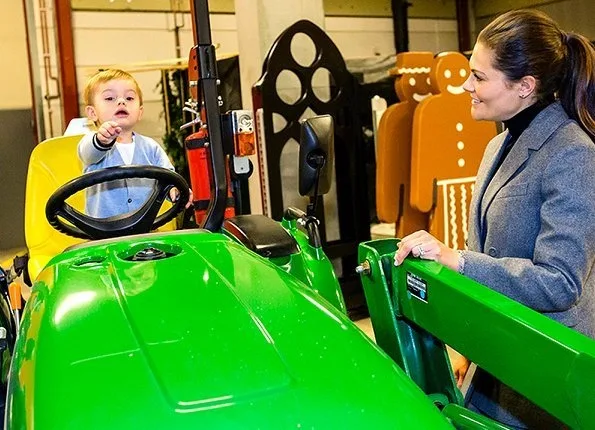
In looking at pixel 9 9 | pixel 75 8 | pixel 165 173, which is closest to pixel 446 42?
pixel 75 8

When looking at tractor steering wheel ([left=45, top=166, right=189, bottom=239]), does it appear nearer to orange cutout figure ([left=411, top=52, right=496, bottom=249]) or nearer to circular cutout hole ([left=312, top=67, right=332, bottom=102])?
orange cutout figure ([left=411, top=52, right=496, bottom=249])

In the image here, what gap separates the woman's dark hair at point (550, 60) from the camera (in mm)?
1508

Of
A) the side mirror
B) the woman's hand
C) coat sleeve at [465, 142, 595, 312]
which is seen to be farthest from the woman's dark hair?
the side mirror

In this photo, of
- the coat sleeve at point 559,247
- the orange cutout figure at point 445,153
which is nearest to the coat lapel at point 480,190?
the coat sleeve at point 559,247

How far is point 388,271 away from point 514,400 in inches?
14.5

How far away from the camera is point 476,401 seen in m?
1.60

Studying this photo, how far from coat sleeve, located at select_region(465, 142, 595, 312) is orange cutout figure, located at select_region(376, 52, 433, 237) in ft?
Result: 9.87

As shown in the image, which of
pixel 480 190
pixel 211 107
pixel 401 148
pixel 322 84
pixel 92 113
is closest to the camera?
pixel 480 190

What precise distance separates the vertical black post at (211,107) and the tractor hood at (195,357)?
64 centimetres

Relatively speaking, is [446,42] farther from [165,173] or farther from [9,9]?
[165,173]

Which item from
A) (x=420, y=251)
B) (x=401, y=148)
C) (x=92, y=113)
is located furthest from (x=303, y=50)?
(x=420, y=251)

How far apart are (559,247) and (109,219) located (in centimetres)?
108

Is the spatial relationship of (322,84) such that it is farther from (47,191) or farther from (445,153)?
(47,191)

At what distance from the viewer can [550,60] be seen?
152 centimetres
